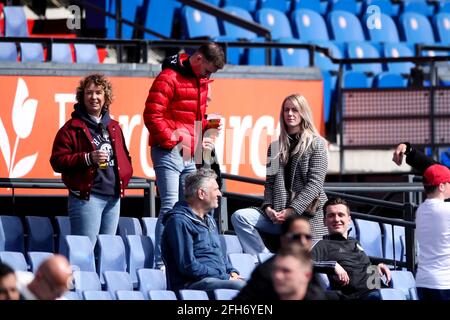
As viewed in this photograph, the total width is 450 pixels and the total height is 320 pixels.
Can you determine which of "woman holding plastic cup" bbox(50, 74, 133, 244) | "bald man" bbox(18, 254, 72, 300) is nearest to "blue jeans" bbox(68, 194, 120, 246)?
"woman holding plastic cup" bbox(50, 74, 133, 244)

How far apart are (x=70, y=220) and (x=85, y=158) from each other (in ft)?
1.70

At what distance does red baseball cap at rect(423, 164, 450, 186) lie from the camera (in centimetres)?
947

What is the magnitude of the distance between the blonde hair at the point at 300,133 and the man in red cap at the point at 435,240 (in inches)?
43.8

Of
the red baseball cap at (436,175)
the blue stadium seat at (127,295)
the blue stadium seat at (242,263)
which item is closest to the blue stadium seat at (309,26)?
the blue stadium seat at (242,263)

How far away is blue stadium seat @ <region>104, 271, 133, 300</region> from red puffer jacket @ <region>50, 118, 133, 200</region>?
39.6 inches

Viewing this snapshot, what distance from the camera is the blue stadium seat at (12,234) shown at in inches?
420

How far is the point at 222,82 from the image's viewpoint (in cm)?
1420

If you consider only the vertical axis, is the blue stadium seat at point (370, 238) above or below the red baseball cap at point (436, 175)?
below

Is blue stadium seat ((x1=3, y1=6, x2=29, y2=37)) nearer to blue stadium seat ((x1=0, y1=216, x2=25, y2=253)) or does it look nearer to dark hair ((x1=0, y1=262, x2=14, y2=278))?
blue stadium seat ((x1=0, y1=216, x2=25, y2=253))

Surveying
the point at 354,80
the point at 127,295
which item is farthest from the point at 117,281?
the point at 354,80

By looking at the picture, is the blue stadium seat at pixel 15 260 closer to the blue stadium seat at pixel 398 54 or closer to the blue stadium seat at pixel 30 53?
the blue stadium seat at pixel 30 53
